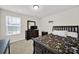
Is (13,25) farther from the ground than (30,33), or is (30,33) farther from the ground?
(13,25)

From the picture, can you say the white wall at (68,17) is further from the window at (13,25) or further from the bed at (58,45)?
the window at (13,25)

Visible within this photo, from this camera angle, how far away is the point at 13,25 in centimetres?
586

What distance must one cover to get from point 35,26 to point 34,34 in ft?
2.42

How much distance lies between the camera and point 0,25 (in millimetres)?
4738

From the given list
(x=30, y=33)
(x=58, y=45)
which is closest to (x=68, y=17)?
(x=58, y=45)

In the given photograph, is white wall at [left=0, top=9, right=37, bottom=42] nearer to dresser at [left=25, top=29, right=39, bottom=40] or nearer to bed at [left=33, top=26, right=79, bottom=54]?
dresser at [left=25, top=29, right=39, bottom=40]

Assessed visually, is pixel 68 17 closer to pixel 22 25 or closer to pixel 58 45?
pixel 58 45

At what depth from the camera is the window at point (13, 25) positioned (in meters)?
5.35

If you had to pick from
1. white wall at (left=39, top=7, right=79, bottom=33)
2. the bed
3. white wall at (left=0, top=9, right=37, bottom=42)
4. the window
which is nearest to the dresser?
white wall at (left=0, top=9, right=37, bottom=42)

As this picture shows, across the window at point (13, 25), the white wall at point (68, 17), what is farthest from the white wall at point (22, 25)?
the white wall at point (68, 17)

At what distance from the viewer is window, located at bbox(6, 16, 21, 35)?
535cm

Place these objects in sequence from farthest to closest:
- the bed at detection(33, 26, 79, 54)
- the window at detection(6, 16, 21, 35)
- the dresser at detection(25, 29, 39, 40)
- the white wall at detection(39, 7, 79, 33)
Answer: the dresser at detection(25, 29, 39, 40)
the window at detection(6, 16, 21, 35)
the white wall at detection(39, 7, 79, 33)
the bed at detection(33, 26, 79, 54)

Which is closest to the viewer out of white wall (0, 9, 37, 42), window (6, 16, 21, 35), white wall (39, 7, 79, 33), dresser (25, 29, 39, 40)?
white wall (39, 7, 79, 33)
